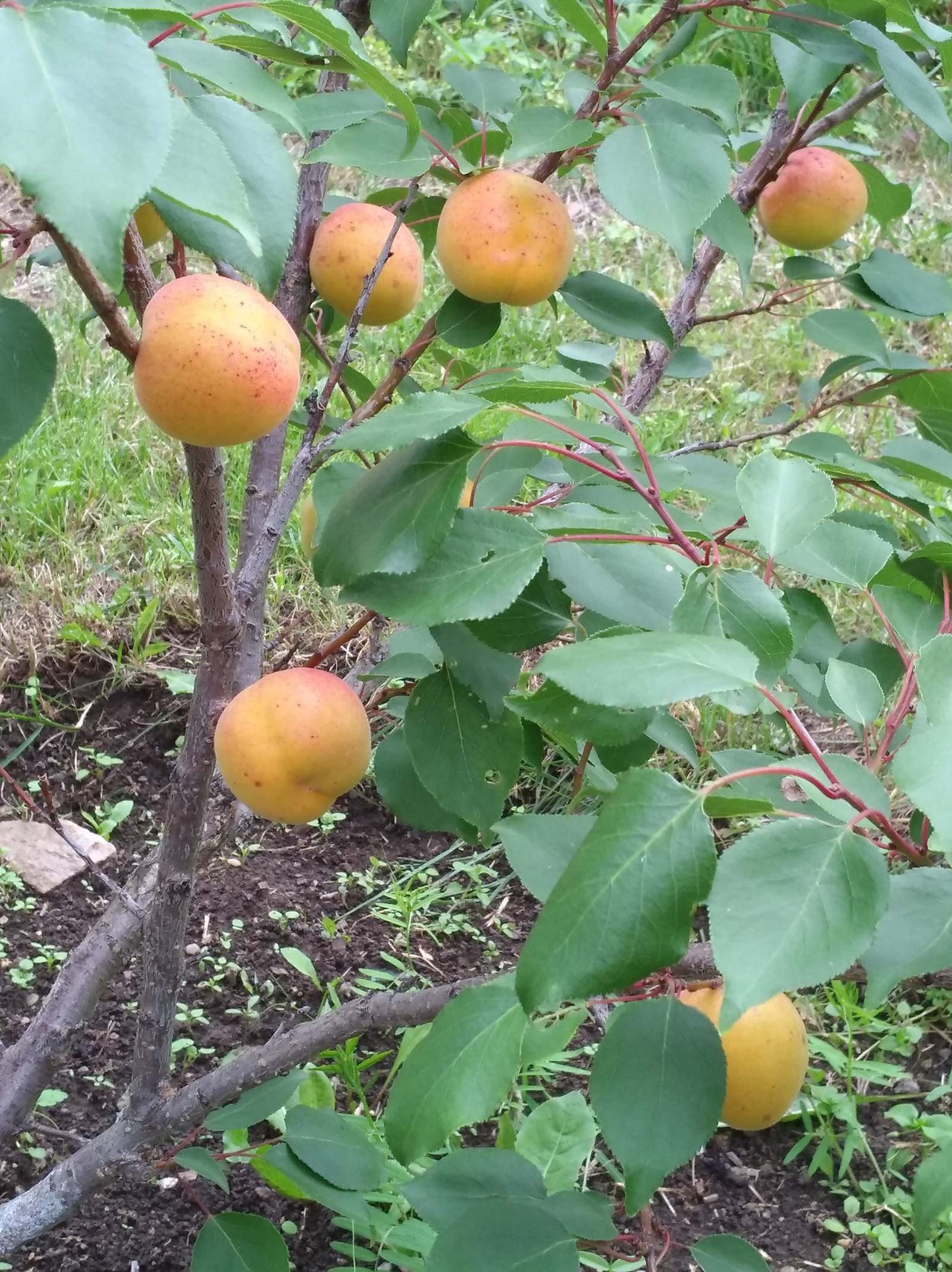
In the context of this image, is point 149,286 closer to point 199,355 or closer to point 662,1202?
point 199,355

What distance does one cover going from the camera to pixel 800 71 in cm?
105

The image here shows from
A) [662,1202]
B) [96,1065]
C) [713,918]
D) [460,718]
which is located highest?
[713,918]

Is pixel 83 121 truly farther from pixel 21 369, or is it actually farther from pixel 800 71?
pixel 800 71

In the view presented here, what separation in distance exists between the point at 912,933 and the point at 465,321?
Result: 65 cm

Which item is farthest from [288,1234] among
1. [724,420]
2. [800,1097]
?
[724,420]

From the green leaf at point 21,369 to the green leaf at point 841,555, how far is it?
46 centimetres

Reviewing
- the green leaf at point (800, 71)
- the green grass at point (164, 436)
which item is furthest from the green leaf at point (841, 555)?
the green grass at point (164, 436)

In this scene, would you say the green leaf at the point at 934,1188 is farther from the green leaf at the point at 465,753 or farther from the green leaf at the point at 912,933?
the green leaf at the point at 465,753

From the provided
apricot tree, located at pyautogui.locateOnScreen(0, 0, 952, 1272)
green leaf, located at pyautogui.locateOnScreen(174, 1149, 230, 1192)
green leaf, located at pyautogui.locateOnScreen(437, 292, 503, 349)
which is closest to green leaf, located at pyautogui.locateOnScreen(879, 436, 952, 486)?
apricot tree, located at pyautogui.locateOnScreen(0, 0, 952, 1272)

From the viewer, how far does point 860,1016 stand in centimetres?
169

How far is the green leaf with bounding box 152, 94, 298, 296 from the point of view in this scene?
626 millimetres

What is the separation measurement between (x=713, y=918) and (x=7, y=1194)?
1170mm

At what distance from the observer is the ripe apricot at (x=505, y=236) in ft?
3.11

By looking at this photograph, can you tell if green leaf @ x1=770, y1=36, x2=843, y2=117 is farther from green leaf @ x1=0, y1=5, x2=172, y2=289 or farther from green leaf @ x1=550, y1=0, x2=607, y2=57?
green leaf @ x1=0, y1=5, x2=172, y2=289
